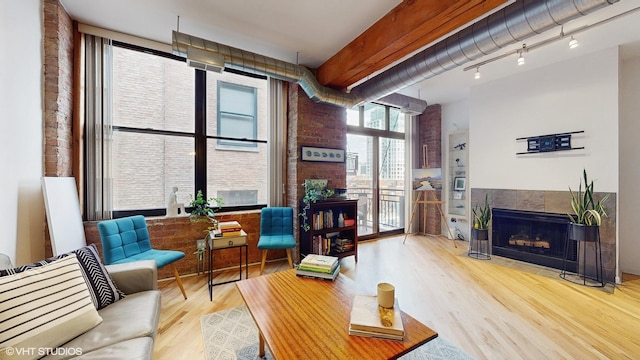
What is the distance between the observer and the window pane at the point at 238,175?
3.44m

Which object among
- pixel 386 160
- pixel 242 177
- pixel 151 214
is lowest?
pixel 151 214

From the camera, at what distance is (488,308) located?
2.38m

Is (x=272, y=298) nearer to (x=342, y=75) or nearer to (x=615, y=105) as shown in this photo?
(x=342, y=75)

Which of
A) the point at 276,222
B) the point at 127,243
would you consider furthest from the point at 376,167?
the point at 127,243

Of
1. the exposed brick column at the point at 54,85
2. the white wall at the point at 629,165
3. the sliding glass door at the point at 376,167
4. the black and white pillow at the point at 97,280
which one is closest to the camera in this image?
the black and white pillow at the point at 97,280

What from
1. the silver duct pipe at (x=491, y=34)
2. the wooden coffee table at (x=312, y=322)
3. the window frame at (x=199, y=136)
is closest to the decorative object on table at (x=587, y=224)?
the silver duct pipe at (x=491, y=34)

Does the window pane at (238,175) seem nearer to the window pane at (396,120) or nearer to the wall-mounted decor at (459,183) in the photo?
the window pane at (396,120)

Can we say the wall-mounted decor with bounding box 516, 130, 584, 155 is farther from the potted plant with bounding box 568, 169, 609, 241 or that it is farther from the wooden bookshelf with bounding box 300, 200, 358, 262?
the wooden bookshelf with bounding box 300, 200, 358, 262

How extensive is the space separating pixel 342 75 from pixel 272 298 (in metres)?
2.75

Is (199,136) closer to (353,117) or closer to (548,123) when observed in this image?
(353,117)

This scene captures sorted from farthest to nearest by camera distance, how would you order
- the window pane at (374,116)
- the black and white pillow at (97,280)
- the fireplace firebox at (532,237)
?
the window pane at (374,116), the fireplace firebox at (532,237), the black and white pillow at (97,280)

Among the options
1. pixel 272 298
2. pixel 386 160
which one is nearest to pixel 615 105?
pixel 386 160

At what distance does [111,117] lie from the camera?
2760 millimetres

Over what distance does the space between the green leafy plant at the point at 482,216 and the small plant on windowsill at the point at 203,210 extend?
4.02 m
